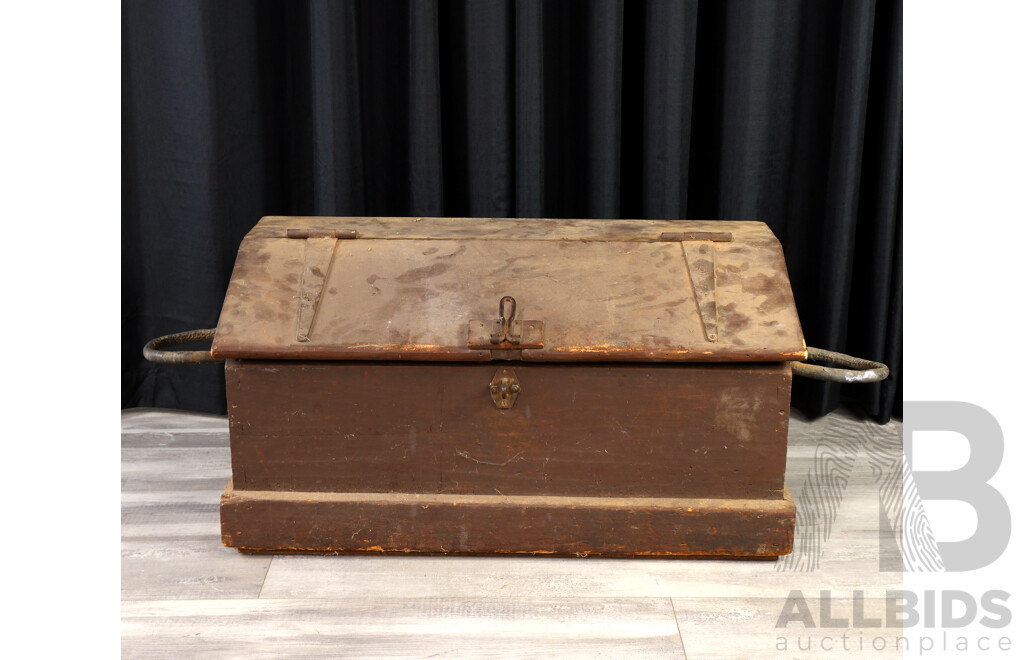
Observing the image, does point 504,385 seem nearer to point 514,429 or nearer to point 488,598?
point 514,429

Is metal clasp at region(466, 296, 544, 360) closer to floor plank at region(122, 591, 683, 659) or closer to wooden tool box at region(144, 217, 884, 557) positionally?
wooden tool box at region(144, 217, 884, 557)

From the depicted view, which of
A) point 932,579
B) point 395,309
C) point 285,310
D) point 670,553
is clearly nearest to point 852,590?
point 932,579

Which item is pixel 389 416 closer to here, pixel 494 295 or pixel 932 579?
pixel 494 295

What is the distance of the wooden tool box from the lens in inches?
66.6

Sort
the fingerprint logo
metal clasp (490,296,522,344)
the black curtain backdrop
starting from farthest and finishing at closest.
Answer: the black curtain backdrop
the fingerprint logo
metal clasp (490,296,522,344)

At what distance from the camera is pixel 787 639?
156 centimetres

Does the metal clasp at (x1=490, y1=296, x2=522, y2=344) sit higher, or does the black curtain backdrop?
the black curtain backdrop

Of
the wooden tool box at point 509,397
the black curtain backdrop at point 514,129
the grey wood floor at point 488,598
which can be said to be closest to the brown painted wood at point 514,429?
the wooden tool box at point 509,397

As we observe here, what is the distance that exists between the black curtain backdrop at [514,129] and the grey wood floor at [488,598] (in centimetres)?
64

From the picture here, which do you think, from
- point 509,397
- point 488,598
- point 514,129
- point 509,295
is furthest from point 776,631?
point 514,129

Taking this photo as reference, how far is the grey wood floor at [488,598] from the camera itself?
1535mm

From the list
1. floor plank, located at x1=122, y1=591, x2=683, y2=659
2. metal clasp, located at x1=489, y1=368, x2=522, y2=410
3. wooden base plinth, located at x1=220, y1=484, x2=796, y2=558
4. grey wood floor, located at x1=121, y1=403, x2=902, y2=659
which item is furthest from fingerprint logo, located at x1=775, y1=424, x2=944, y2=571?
metal clasp, located at x1=489, y1=368, x2=522, y2=410

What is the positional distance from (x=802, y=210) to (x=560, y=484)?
107cm

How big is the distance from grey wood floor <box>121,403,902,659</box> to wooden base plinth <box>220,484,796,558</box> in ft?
0.11
